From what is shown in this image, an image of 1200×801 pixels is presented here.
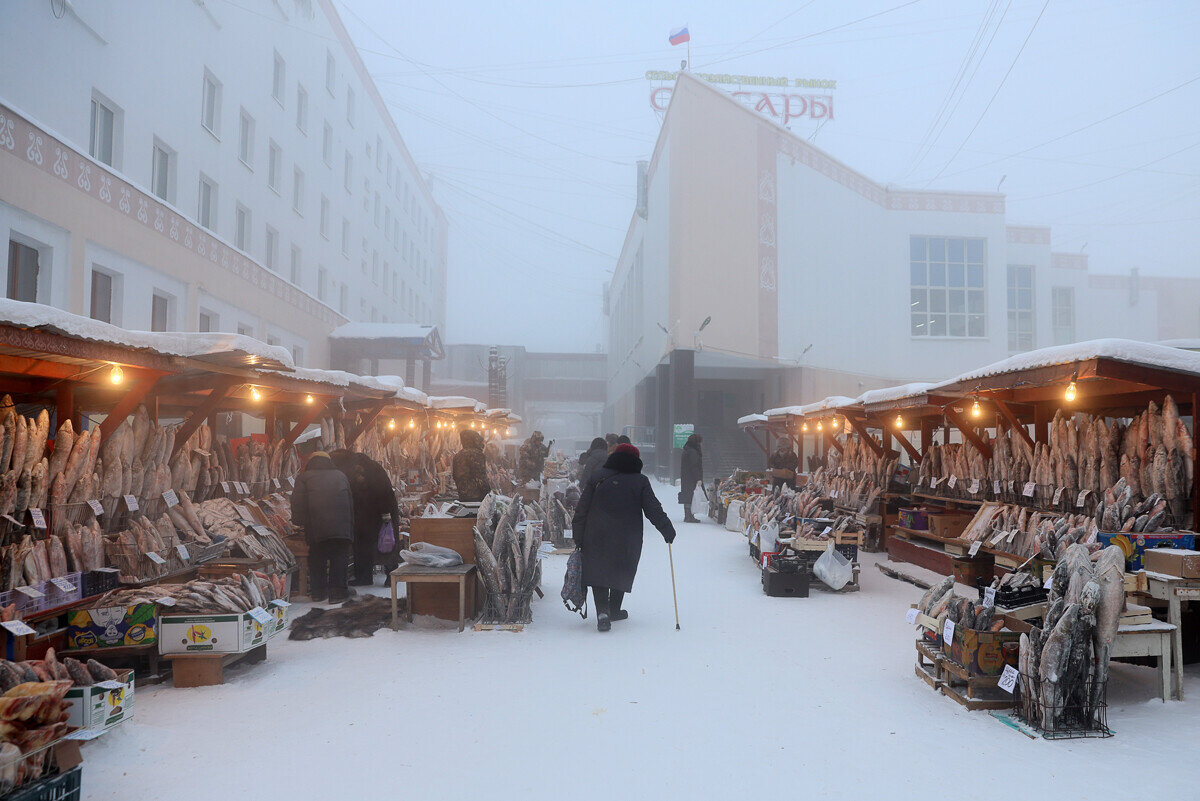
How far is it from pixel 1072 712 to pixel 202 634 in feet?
18.4

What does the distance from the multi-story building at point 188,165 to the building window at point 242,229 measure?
0.12 feet

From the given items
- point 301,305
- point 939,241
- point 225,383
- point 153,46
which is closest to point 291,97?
point 301,305

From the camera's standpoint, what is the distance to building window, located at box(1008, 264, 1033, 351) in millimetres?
36594

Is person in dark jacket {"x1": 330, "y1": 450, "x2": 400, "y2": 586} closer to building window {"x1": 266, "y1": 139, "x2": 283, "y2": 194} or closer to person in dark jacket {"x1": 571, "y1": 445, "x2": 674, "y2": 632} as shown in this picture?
person in dark jacket {"x1": 571, "y1": 445, "x2": 674, "y2": 632}

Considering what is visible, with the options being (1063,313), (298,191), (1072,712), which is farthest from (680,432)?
(1063,313)

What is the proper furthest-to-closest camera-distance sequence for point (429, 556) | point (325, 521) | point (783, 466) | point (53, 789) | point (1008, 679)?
point (783, 466), point (325, 521), point (429, 556), point (1008, 679), point (53, 789)

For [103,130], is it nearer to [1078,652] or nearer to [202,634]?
[202,634]

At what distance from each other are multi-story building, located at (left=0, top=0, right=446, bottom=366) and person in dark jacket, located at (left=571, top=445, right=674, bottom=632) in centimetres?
880

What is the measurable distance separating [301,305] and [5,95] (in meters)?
12.8

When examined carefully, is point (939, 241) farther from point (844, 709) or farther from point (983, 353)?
point (844, 709)

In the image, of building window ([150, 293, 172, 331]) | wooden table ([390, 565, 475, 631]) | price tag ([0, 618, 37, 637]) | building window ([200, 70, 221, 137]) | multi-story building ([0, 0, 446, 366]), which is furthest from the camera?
building window ([200, 70, 221, 137])

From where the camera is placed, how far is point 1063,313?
131 ft

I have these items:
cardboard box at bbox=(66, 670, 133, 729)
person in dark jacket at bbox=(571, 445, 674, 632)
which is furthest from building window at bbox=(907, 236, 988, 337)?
cardboard box at bbox=(66, 670, 133, 729)

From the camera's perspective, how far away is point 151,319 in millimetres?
13727
